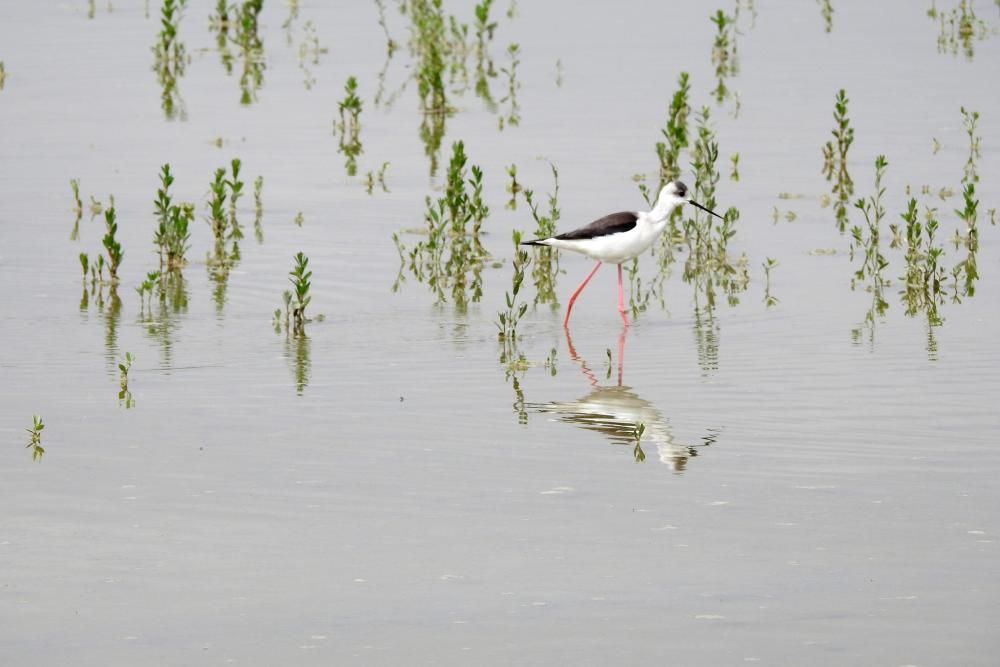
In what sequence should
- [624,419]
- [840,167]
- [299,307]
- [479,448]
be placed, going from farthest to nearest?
[840,167], [299,307], [624,419], [479,448]

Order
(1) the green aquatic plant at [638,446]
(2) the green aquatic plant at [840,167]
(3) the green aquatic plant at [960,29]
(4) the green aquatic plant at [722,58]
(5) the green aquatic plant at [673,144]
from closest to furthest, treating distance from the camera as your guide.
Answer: (1) the green aquatic plant at [638,446], (5) the green aquatic plant at [673,144], (2) the green aquatic plant at [840,167], (4) the green aquatic plant at [722,58], (3) the green aquatic plant at [960,29]

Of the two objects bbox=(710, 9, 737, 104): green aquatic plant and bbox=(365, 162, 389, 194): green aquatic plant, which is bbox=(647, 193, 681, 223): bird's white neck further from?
bbox=(710, 9, 737, 104): green aquatic plant

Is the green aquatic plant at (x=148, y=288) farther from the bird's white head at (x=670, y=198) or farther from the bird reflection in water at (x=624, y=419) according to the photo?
the bird's white head at (x=670, y=198)

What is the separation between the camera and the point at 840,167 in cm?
1702

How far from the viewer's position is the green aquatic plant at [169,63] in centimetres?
2125

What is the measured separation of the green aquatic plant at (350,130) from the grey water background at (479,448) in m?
0.21

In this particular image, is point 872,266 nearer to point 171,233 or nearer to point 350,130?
point 171,233

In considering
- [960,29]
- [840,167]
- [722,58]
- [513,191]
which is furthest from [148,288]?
[960,29]

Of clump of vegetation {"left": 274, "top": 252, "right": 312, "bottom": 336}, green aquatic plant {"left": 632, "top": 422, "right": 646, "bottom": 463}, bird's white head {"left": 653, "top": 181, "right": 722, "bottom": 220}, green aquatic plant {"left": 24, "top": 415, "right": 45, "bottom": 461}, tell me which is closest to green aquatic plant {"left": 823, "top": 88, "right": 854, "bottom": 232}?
bird's white head {"left": 653, "top": 181, "right": 722, "bottom": 220}

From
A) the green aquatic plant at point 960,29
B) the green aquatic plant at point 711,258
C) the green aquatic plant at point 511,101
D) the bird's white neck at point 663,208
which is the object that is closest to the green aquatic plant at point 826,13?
the green aquatic plant at point 960,29

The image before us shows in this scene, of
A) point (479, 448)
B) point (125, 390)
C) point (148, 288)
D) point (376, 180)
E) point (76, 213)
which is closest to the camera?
point (479, 448)

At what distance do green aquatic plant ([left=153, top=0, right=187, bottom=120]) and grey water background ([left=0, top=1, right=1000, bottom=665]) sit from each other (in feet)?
7.53

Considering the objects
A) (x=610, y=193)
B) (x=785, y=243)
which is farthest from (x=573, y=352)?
(x=610, y=193)

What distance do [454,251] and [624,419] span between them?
14.4 feet
